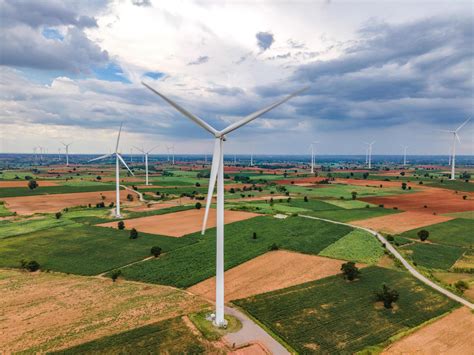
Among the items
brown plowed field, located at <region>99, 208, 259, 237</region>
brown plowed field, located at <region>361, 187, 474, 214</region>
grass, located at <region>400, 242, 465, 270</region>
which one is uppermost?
brown plowed field, located at <region>361, 187, 474, 214</region>

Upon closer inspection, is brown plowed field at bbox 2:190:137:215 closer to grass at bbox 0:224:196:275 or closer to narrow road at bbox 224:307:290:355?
grass at bbox 0:224:196:275

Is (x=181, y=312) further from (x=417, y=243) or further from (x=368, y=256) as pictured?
(x=417, y=243)

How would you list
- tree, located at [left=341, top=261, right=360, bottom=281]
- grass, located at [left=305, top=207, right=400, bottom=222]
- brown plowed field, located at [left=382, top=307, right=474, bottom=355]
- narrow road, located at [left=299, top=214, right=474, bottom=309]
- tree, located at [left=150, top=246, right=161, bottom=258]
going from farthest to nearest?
grass, located at [left=305, top=207, right=400, bottom=222]
tree, located at [left=150, top=246, right=161, bottom=258]
tree, located at [left=341, top=261, right=360, bottom=281]
narrow road, located at [left=299, top=214, right=474, bottom=309]
brown plowed field, located at [left=382, top=307, right=474, bottom=355]

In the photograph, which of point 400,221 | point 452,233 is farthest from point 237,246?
point 452,233

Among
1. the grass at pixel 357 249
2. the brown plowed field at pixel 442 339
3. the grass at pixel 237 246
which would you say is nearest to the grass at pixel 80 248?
the grass at pixel 237 246

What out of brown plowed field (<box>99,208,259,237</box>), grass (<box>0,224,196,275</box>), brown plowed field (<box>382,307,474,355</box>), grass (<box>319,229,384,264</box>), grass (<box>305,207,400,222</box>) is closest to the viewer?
brown plowed field (<box>382,307,474,355</box>)

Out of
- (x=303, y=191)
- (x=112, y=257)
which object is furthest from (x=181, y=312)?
(x=303, y=191)

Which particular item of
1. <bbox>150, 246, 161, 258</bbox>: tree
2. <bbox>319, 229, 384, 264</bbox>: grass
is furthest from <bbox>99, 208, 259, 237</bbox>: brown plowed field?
<bbox>319, 229, 384, 264</bbox>: grass
